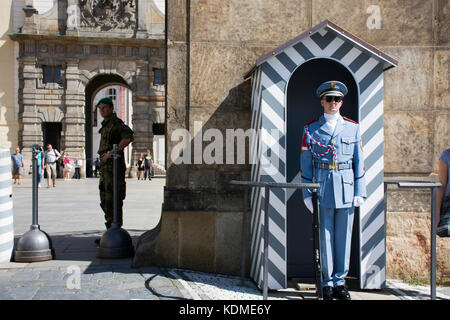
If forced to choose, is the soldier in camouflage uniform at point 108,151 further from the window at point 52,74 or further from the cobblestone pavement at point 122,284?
the window at point 52,74

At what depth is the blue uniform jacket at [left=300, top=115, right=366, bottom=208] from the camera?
4281mm

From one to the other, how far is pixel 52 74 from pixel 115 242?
2708 cm

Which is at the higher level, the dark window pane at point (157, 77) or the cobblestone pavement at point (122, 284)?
the dark window pane at point (157, 77)

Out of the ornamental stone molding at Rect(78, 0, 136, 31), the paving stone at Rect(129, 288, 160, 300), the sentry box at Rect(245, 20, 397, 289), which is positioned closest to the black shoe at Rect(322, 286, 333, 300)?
the sentry box at Rect(245, 20, 397, 289)

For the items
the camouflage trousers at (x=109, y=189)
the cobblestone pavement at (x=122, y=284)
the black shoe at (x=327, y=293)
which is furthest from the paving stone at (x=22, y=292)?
the black shoe at (x=327, y=293)

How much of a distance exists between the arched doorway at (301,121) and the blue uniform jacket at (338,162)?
0.68m

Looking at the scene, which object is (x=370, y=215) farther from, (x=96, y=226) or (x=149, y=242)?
(x=96, y=226)

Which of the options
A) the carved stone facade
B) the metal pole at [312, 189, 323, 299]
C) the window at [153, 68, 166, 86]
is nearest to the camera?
the metal pole at [312, 189, 323, 299]

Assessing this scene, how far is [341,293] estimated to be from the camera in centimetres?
427

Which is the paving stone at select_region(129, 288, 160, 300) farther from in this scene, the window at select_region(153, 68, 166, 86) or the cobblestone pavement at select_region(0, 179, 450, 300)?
the window at select_region(153, 68, 166, 86)

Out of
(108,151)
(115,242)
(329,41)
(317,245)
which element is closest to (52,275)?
(115,242)

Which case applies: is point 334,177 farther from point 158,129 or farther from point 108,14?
point 158,129

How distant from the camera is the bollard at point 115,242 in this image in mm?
5809
